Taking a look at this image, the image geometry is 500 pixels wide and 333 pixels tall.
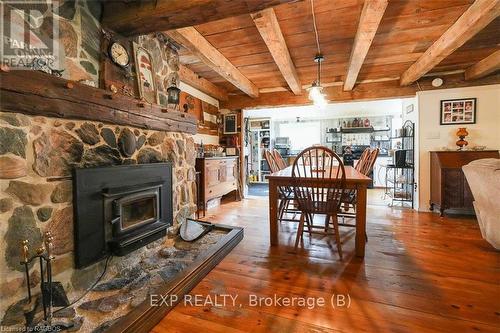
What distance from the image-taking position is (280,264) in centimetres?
212

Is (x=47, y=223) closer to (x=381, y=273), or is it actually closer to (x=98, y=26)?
(x=98, y=26)

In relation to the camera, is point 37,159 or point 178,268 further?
point 178,268

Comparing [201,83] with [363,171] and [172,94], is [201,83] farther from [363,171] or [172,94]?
[363,171]

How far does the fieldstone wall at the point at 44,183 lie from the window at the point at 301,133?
7012 millimetres

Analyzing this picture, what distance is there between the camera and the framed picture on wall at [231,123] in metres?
5.12

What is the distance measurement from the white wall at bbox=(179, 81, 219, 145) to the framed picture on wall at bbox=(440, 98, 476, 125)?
400cm

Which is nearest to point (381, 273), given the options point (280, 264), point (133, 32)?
point (280, 264)

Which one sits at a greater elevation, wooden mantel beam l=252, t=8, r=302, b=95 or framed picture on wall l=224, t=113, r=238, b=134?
wooden mantel beam l=252, t=8, r=302, b=95

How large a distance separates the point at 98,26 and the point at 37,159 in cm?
117

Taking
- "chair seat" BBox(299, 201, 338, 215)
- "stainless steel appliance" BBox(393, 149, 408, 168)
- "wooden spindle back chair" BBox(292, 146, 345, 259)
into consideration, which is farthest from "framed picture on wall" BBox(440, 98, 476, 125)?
"chair seat" BBox(299, 201, 338, 215)

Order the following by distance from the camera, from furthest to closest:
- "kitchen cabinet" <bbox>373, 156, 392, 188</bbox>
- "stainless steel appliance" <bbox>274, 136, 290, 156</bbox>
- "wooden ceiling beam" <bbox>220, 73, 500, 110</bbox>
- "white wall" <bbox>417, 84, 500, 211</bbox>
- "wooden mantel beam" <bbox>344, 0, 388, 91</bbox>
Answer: "stainless steel appliance" <bbox>274, 136, 290, 156</bbox>
"kitchen cabinet" <bbox>373, 156, 392, 188</bbox>
"wooden ceiling beam" <bbox>220, 73, 500, 110</bbox>
"white wall" <bbox>417, 84, 500, 211</bbox>
"wooden mantel beam" <bbox>344, 0, 388, 91</bbox>

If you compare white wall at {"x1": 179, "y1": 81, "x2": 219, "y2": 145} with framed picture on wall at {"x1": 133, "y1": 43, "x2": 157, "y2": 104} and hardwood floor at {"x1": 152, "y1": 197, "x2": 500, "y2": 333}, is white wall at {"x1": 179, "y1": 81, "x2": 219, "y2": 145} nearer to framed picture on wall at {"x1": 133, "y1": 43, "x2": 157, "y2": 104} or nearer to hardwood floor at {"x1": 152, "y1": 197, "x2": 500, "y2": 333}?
framed picture on wall at {"x1": 133, "y1": 43, "x2": 157, "y2": 104}

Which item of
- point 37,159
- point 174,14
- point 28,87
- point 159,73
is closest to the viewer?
point 28,87

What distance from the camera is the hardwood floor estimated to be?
4.61ft
